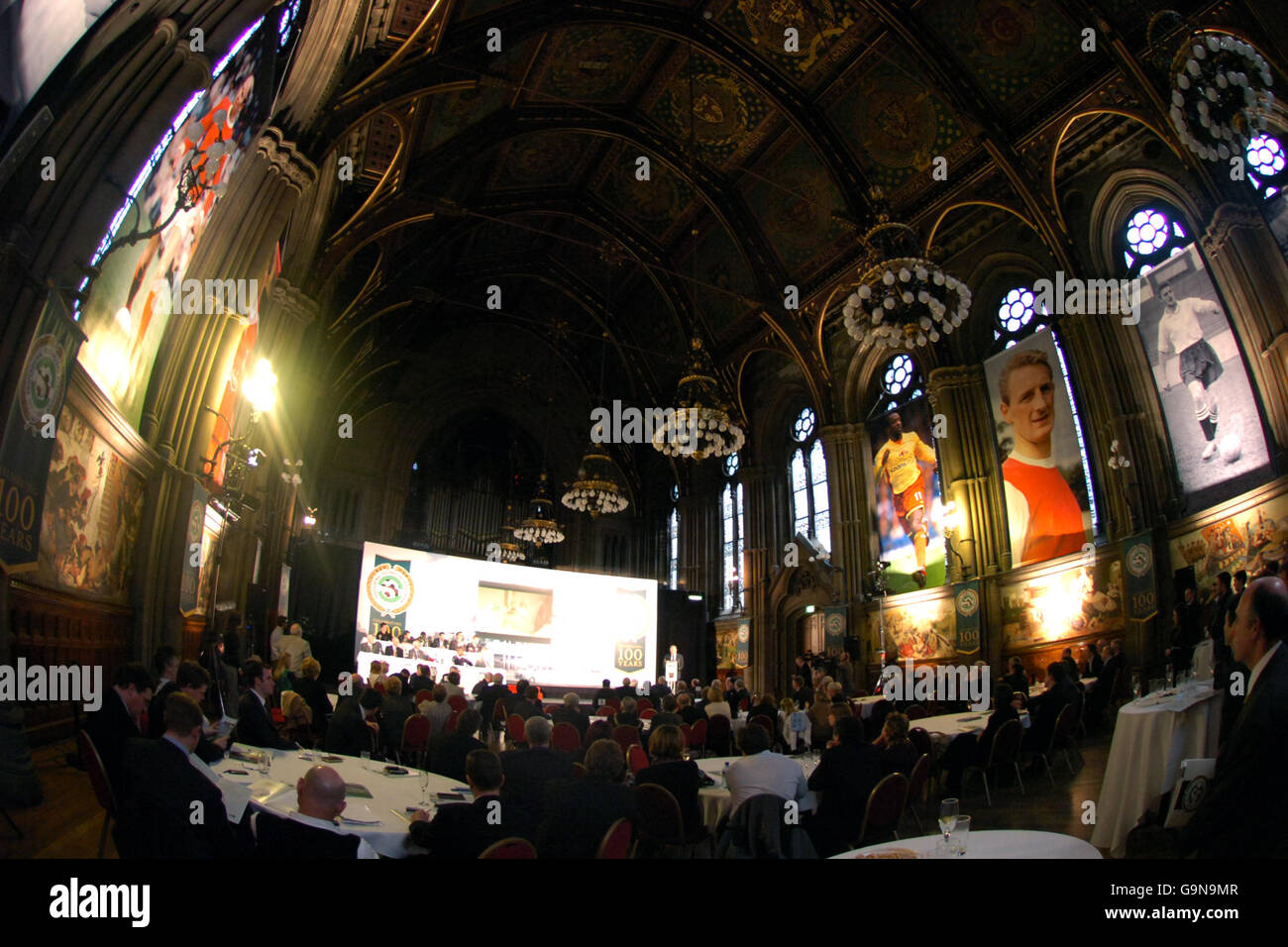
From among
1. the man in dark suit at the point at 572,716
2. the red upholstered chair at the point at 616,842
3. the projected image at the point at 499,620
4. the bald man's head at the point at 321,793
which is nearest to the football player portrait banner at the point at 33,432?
the bald man's head at the point at 321,793

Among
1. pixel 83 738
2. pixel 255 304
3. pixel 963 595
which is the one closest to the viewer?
pixel 83 738

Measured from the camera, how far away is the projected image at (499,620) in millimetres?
12961

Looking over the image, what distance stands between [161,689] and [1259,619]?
18.0 feet

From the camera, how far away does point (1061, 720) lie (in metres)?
6.38

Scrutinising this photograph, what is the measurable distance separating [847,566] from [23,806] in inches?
539

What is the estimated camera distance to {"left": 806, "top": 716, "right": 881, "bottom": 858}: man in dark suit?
4020 mm

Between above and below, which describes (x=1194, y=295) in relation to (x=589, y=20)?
below

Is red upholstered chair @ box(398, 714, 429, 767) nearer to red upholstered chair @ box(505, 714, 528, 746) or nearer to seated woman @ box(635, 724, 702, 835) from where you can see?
red upholstered chair @ box(505, 714, 528, 746)

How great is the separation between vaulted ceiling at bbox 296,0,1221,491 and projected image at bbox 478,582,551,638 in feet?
20.5

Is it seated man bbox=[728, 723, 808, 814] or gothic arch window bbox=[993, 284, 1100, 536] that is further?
gothic arch window bbox=[993, 284, 1100, 536]

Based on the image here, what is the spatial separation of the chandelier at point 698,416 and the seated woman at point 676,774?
637cm

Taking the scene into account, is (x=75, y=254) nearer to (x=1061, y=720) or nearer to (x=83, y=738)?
(x=83, y=738)

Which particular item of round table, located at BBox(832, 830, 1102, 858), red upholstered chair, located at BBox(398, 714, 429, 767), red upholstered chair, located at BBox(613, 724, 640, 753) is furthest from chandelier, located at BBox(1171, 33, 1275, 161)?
red upholstered chair, located at BBox(398, 714, 429, 767)
